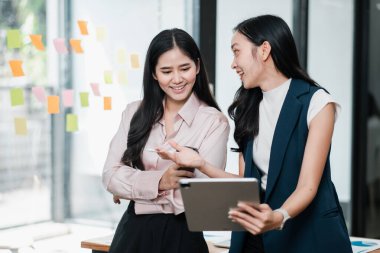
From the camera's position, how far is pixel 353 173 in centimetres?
547

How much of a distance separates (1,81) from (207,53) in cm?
130

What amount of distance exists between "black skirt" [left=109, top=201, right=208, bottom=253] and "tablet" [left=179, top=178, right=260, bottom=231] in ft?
0.74

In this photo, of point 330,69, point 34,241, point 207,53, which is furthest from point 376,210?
point 34,241

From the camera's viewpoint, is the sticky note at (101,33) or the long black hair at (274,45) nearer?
the long black hair at (274,45)

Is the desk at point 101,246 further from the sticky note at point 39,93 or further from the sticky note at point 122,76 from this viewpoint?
the sticky note at point 122,76

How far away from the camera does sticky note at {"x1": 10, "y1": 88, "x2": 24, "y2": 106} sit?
2.92 m

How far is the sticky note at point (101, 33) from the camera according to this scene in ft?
10.8

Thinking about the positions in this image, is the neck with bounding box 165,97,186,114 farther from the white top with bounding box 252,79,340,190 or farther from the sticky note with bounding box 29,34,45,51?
the sticky note with bounding box 29,34,45,51

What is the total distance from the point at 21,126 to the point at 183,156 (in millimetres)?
1136

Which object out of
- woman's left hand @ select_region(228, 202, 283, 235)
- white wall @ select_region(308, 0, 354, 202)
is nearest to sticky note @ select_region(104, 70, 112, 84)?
woman's left hand @ select_region(228, 202, 283, 235)

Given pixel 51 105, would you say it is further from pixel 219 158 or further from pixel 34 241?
pixel 219 158

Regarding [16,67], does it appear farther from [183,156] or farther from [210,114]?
[183,156]

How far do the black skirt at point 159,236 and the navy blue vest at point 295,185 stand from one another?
28 cm

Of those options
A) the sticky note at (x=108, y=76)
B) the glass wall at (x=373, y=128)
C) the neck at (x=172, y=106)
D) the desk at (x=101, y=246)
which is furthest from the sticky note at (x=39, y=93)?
the glass wall at (x=373, y=128)
